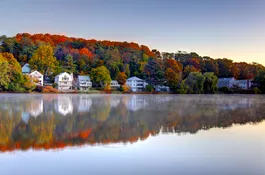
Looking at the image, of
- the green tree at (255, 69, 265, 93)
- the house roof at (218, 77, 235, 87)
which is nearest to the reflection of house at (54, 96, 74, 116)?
the green tree at (255, 69, 265, 93)

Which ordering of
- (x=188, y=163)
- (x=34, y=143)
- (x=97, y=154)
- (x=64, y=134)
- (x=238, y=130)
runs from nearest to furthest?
(x=188, y=163)
(x=97, y=154)
(x=34, y=143)
(x=64, y=134)
(x=238, y=130)

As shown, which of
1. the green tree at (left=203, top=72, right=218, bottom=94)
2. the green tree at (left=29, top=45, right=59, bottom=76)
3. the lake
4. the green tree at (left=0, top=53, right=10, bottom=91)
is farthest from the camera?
the green tree at (left=29, top=45, right=59, bottom=76)

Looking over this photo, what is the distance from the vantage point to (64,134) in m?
8.66

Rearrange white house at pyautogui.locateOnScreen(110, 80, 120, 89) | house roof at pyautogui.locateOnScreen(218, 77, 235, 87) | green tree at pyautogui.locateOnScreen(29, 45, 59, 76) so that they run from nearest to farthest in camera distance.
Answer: green tree at pyautogui.locateOnScreen(29, 45, 59, 76)
white house at pyautogui.locateOnScreen(110, 80, 120, 89)
house roof at pyautogui.locateOnScreen(218, 77, 235, 87)

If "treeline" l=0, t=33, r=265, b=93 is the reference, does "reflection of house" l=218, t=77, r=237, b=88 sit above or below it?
below

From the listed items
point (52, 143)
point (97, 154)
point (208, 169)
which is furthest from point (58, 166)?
point (208, 169)

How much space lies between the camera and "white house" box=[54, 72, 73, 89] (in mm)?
63688

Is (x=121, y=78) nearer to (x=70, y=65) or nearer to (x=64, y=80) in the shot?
(x=64, y=80)

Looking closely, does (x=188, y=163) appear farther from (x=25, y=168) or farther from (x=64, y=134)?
(x=64, y=134)

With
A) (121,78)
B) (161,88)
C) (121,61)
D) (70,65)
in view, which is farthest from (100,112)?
(121,61)

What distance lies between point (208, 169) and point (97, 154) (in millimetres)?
2296

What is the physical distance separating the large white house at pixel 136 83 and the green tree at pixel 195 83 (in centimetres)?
1283

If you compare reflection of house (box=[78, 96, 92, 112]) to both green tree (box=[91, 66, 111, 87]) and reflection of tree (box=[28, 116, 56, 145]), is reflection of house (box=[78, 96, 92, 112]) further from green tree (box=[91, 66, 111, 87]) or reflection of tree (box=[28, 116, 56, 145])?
green tree (box=[91, 66, 111, 87])

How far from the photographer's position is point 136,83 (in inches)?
2749
